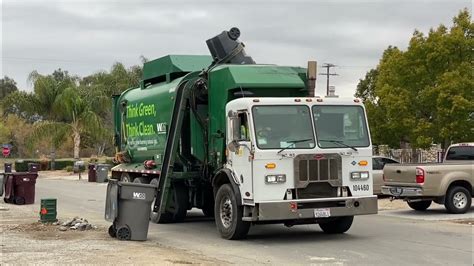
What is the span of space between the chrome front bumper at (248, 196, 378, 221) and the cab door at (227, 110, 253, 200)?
384 millimetres

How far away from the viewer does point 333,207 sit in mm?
11383

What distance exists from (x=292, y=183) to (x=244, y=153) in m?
1.02

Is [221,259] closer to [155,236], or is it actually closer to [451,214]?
[155,236]

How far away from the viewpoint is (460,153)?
17750mm

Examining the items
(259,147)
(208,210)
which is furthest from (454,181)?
(259,147)

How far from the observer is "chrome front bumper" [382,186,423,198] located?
16.0m

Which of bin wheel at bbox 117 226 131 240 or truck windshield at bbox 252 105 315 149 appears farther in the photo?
bin wheel at bbox 117 226 131 240

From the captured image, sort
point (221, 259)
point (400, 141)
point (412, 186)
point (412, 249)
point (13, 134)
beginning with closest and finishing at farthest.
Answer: point (221, 259)
point (412, 249)
point (412, 186)
point (400, 141)
point (13, 134)

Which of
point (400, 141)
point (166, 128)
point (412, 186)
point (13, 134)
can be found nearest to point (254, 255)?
point (166, 128)

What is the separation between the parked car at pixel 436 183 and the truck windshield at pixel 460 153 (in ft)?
2.32

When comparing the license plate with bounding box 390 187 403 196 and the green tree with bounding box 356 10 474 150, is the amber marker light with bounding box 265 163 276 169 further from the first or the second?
the green tree with bounding box 356 10 474 150

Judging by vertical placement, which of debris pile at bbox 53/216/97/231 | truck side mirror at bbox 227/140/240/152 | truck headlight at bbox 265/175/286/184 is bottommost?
debris pile at bbox 53/216/97/231

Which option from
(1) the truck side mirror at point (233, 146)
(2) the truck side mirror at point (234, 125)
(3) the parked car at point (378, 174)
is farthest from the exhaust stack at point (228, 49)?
(3) the parked car at point (378, 174)

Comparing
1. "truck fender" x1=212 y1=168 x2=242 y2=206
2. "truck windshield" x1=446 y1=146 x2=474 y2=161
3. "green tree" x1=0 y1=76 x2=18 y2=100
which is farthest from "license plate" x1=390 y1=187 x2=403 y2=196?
"green tree" x1=0 y1=76 x2=18 y2=100
